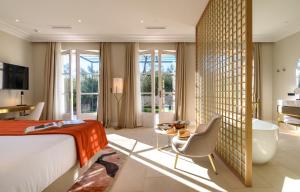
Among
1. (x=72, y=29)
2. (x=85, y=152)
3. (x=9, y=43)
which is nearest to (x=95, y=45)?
(x=72, y=29)

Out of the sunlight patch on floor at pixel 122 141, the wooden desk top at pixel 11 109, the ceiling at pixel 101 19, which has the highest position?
the ceiling at pixel 101 19

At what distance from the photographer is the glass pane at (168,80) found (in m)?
6.82

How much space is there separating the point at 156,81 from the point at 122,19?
2.43 metres

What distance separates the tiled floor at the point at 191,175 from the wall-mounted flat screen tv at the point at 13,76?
3.73 m

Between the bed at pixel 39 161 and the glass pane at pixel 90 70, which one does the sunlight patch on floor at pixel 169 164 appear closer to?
the bed at pixel 39 161

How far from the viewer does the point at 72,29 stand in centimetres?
586

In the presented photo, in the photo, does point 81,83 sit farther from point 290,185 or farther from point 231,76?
point 290,185

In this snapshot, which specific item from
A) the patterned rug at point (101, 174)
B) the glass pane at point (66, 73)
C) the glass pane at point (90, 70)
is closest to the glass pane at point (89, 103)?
the glass pane at point (90, 70)

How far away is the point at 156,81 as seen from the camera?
22.4 ft

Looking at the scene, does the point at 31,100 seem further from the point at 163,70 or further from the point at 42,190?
the point at 42,190

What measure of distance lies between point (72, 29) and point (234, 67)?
4.79m

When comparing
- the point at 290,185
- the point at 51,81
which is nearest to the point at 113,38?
the point at 51,81

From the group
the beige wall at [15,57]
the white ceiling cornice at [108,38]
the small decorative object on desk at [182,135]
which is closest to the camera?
the small decorative object on desk at [182,135]

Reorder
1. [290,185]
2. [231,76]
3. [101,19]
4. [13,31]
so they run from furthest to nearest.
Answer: [13,31] → [101,19] → [231,76] → [290,185]
